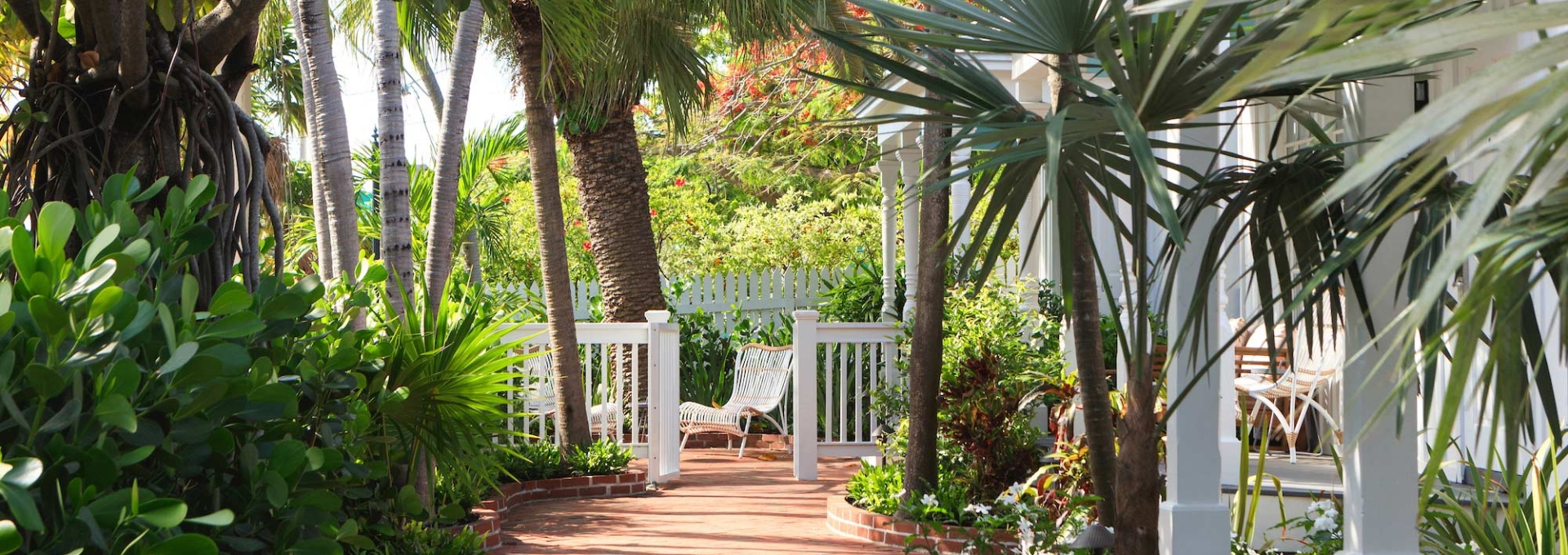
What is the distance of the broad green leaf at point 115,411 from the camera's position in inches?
72.9

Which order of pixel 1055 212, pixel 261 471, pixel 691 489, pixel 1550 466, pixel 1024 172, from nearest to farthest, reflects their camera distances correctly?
pixel 261 471
pixel 1055 212
pixel 1024 172
pixel 1550 466
pixel 691 489

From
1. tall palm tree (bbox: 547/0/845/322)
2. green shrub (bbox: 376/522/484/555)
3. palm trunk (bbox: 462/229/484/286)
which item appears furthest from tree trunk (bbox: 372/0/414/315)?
palm trunk (bbox: 462/229/484/286)

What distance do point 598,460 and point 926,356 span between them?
9.87 ft

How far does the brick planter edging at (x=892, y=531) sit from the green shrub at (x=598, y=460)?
190cm

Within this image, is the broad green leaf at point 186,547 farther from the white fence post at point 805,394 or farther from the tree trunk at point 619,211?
the tree trunk at point 619,211

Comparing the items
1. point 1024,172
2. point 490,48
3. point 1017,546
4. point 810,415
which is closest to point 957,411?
point 1017,546

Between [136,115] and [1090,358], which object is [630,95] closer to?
[1090,358]

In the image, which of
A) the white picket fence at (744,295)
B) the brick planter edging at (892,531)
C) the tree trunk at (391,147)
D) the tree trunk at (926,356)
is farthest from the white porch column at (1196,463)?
the white picket fence at (744,295)

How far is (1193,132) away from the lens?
14.2ft

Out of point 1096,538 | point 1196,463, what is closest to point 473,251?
point 1096,538

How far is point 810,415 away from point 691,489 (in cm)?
102

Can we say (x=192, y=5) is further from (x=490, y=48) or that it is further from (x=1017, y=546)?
(x=490, y=48)

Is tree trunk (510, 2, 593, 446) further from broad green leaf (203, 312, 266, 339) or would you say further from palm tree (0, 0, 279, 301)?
broad green leaf (203, 312, 266, 339)

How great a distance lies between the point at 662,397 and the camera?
8648mm
